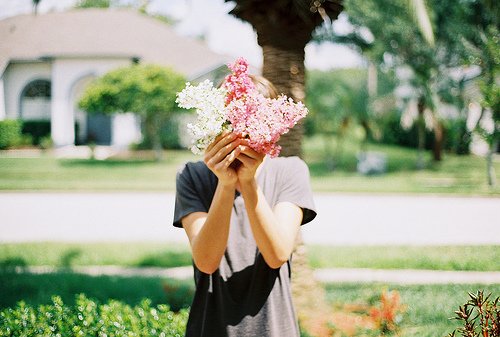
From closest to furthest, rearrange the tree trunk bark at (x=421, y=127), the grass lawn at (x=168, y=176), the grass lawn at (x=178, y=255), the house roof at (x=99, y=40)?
the house roof at (x=99, y=40) → the grass lawn at (x=178, y=255) → the grass lawn at (x=168, y=176) → the tree trunk bark at (x=421, y=127)

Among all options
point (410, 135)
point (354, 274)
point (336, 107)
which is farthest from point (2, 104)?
point (410, 135)

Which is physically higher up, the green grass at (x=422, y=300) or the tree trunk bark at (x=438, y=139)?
the tree trunk bark at (x=438, y=139)

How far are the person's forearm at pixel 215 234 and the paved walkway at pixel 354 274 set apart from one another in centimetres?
424

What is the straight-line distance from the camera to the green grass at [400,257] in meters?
5.93

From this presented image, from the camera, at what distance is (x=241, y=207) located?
1.85 meters

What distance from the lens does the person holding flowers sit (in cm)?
161

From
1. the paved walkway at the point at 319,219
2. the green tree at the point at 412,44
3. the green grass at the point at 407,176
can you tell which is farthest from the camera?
the green tree at the point at 412,44

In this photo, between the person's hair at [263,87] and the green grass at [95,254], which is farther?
the green grass at [95,254]

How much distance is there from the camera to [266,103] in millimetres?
1641

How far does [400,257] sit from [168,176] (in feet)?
36.8

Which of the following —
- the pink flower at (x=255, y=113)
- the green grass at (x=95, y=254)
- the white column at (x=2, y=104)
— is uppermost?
the white column at (x=2, y=104)

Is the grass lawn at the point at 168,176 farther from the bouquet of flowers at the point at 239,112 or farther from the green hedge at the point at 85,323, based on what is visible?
the bouquet of flowers at the point at 239,112

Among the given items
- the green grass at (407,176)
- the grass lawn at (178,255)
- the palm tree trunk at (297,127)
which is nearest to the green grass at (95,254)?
Result: the grass lawn at (178,255)

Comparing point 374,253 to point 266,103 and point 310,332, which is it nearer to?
point 310,332
